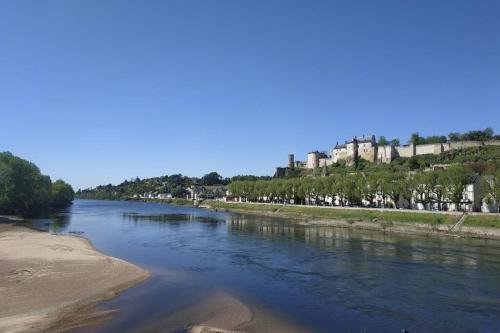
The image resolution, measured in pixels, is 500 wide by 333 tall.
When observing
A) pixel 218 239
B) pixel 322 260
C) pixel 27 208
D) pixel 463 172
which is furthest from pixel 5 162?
pixel 463 172

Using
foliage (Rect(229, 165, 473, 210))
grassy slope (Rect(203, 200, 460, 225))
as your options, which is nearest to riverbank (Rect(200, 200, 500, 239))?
grassy slope (Rect(203, 200, 460, 225))

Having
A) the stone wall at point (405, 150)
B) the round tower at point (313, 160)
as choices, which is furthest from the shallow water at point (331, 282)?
the round tower at point (313, 160)

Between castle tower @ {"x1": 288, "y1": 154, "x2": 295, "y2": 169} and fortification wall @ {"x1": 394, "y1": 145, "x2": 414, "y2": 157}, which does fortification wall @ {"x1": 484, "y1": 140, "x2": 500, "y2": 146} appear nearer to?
fortification wall @ {"x1": 394, "y1": 145, "x2": 414, "y2": 157}

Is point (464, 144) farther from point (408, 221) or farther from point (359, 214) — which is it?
point (408, 221)

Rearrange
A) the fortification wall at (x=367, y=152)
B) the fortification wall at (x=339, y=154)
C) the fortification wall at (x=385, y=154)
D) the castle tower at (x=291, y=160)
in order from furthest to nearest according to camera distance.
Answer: the castle tower at (x=291, y=160) → the fortification wall at (x=339, y=154) → the fortification wall at (x=367, y=152) → the fortification wall at (x=385, y=154)

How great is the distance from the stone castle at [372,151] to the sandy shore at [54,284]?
112167 millimetres

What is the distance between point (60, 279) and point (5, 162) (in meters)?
62.3

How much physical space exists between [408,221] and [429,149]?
252ft

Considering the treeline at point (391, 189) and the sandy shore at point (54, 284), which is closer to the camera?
the sandy shore at point (54, 284)

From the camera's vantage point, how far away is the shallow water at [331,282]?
17234mm

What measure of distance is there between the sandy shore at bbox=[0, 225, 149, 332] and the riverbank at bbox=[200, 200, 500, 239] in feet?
126

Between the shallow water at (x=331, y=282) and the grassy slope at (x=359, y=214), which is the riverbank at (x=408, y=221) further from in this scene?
the shallow water at (x=331, y=282)

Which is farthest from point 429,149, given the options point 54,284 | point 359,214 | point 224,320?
point 54,284

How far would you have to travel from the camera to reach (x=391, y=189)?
225 ft
